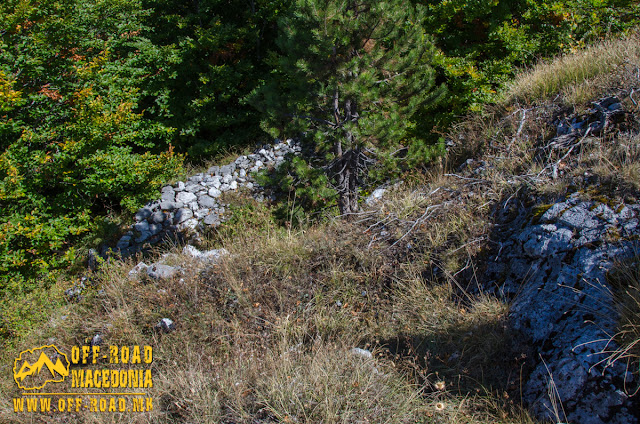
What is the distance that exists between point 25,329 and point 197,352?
13.5ft

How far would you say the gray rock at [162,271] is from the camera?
430 cm

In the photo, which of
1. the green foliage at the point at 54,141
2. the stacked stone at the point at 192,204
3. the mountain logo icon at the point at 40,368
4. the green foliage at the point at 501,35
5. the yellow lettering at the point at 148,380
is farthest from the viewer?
the stacked stone at the point at 192,204

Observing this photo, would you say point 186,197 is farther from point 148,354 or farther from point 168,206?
point 148,354

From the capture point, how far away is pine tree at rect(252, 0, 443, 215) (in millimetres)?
5434

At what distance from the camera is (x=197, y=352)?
11.1ft

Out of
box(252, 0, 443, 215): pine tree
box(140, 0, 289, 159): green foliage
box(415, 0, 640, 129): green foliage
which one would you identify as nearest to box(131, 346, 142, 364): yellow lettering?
box(252, 0, 443, 215): pine tree

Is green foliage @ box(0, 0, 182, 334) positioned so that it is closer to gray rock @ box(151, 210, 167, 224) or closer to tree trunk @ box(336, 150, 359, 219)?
gray rock @ box(151, 210, 167, 224)

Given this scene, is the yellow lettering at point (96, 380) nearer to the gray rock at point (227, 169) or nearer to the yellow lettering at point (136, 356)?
the yellow lettering at point (136, 356)

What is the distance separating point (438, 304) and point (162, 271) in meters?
3.05

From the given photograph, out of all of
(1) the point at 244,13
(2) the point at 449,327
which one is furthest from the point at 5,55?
(2) the point at 449,327

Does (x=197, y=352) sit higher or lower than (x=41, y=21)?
lower

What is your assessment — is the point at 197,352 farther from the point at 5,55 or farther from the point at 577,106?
the point at 5,55

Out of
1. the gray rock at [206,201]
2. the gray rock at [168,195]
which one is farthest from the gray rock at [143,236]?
the gray rock at [206,201]

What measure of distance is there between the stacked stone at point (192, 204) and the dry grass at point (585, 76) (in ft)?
15.6
